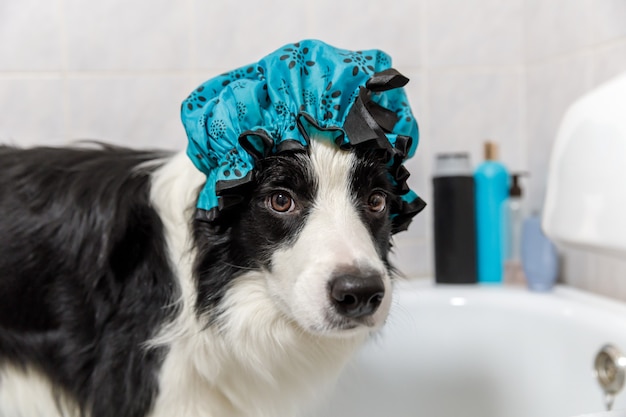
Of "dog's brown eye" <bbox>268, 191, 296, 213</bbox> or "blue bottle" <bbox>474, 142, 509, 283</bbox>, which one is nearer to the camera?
"dog's brown eye" <bbox>268, 191, 296, 213</bbox>

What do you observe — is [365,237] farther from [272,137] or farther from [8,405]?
[8,405]

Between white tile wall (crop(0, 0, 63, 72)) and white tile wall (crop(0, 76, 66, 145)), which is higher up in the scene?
white tile wall (crop(0, 0, 63, 72))

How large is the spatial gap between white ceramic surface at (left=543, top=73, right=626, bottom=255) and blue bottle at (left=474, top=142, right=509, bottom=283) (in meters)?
0.76

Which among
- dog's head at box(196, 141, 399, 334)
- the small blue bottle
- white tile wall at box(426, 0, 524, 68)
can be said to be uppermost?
white tile wall at box(426, 0, 524, 68)

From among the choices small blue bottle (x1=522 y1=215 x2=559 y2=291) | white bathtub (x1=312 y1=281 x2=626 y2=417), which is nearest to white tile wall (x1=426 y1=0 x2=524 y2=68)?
small blue bottle (x1=522 y1=215 x2=559 y2=291)

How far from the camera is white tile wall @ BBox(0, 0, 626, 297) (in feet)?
6.33

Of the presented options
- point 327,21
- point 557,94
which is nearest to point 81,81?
point 327,21

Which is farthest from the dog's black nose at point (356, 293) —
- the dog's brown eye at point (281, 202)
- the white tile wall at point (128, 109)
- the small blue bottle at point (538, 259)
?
the white tile wall at point (128, 109)

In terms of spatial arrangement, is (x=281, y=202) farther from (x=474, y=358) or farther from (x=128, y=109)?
(x=128, y=109)

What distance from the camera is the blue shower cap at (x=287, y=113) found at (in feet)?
3.45

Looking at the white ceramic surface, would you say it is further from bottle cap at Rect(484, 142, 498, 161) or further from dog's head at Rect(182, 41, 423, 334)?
bottle cap at Rect(484, 142, 498, 161)

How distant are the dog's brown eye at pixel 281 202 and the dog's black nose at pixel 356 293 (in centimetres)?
17

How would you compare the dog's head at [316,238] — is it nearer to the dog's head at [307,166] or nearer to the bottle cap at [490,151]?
the dog's head at [307,166]

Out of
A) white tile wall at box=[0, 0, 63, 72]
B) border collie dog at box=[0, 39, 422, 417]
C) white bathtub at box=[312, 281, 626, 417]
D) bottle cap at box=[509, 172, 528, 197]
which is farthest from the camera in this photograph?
bottle cap at box=[509, 172, 528, 197]
